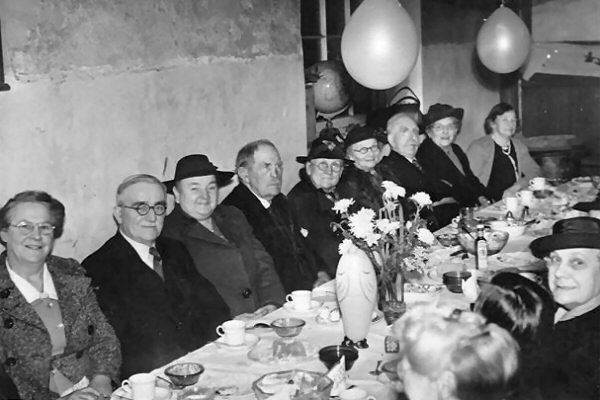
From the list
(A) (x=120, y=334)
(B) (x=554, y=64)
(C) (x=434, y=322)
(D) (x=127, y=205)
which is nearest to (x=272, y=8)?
(D) (x=127, y=205)

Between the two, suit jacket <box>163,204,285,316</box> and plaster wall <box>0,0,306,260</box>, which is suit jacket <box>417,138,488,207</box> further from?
suit jacket <box>163,204,285,316</box>

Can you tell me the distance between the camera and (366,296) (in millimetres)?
2883

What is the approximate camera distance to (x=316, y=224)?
4727 millimetres

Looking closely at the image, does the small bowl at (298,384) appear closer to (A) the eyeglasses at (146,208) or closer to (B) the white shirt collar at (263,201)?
(A) the eyeglasses at (146,208)

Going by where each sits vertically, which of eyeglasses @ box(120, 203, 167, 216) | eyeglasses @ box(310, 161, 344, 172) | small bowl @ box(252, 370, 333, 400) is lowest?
small bowl @ box(252, 370, 333, 400)

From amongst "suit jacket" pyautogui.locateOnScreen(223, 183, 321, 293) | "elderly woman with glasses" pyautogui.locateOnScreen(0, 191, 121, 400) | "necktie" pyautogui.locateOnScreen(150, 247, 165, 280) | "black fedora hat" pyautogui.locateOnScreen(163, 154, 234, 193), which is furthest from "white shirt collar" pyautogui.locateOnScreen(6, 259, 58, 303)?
"suit jacket" pyautogui.locateOnScreen(223, 183, 321, 293)

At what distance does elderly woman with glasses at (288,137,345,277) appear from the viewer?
472cm

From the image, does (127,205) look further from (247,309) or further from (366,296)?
(366,296)

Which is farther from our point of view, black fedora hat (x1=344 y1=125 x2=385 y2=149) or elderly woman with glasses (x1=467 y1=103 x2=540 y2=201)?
elderly woman with glasses (x1=467 y1=103 x2=540 y2=201)

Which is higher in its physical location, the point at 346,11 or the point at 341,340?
the point at 346,11

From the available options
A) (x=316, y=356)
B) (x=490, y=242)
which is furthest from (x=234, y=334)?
(x=490, y=242)

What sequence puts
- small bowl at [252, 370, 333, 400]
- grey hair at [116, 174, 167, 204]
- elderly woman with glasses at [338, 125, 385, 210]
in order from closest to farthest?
small bowl at [252, 370, 333, 400] < grey hair at [116, 174, 167, 204] < elderly woman with glasses at [338, 125, 385, 210]

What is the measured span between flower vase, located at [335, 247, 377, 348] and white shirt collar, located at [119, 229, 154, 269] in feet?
3.53

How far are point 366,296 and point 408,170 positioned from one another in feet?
9.56
